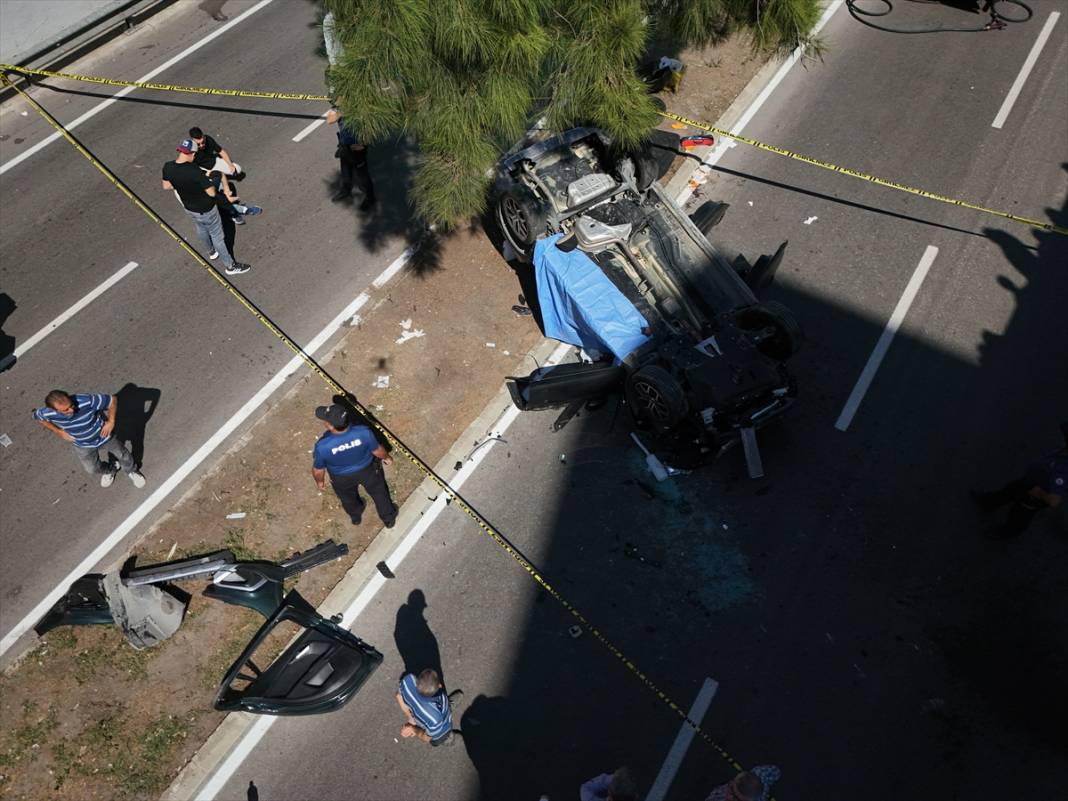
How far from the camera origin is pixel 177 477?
27.1ft

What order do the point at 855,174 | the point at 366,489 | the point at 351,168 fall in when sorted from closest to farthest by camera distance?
the point at 366,489, the point at 351,168, the point at 855,174

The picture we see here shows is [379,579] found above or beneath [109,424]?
beneath

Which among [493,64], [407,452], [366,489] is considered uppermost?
[493,64]

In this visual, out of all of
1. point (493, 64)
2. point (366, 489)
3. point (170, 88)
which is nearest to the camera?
point (493, 64)

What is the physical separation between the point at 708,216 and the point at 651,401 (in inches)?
132

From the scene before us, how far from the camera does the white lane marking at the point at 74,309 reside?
30.9ft

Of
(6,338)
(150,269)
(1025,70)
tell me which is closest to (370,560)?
(150,269)

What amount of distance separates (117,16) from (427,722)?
13.3m

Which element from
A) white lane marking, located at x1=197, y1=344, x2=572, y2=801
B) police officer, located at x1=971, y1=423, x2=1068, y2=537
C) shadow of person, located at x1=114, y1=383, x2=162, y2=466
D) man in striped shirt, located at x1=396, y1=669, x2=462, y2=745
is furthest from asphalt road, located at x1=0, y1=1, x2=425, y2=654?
police officer, located at x1=971, y1=423, x2=1068, y2=537

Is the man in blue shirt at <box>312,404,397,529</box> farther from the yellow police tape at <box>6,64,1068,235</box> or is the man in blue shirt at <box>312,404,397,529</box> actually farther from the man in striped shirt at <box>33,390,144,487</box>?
the yellow police tape at <box>6,64,1068,235</box>

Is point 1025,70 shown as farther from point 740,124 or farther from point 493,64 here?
point 493,64

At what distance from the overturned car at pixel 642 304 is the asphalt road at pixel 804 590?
757 mm

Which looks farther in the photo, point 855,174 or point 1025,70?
point 1025,70

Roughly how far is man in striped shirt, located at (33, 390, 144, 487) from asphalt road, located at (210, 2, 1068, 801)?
10.0ft
